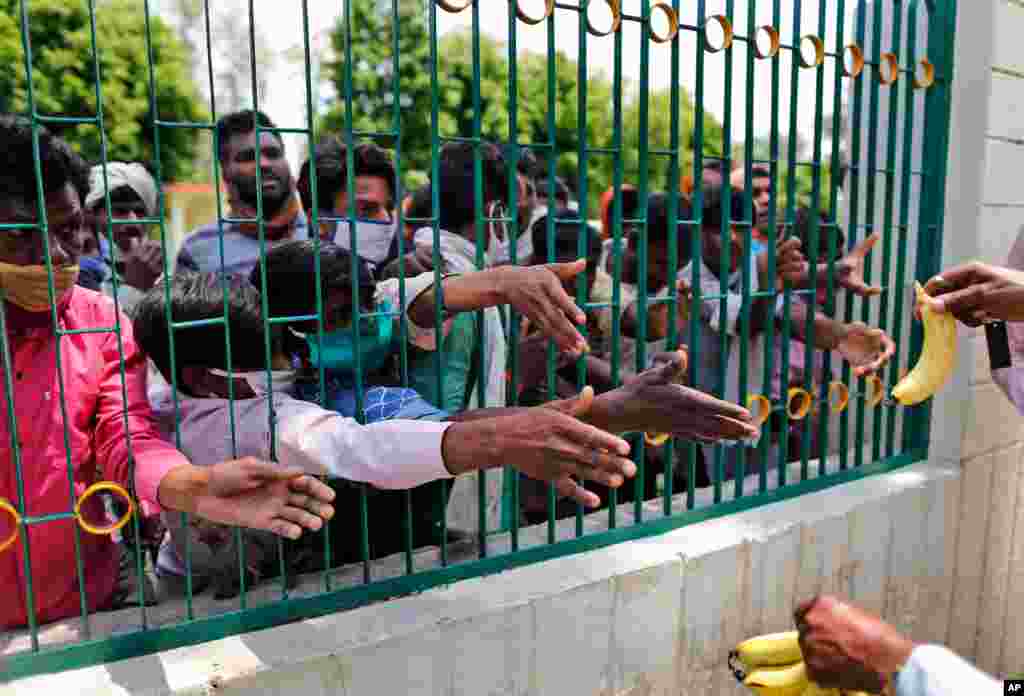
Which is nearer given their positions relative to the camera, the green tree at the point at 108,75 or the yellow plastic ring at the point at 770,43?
the yellow plastic ring at the point at 770,43

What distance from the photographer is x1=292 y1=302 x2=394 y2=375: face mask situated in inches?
81.3

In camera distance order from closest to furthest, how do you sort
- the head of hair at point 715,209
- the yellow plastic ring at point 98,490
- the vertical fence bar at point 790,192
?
the yellow plastic ring at point 98,490
the vertical fence bar at point 790,192
the head of hair at point 715,209

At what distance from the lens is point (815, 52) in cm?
280

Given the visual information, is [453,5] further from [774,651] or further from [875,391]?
[875,391]

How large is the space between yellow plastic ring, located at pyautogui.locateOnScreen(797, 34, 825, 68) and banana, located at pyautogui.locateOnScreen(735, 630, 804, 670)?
176cm

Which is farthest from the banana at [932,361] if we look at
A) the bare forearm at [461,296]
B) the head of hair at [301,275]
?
the head of hair at [301,275]

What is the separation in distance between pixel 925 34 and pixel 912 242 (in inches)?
30.1

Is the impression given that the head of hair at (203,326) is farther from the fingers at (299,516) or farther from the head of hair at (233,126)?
the head of hair at (233,126)

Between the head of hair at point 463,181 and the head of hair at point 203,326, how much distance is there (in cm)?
66

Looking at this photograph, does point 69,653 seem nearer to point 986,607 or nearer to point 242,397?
point 242,397

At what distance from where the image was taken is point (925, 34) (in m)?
3.36

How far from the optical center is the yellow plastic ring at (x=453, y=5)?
2.03 metres

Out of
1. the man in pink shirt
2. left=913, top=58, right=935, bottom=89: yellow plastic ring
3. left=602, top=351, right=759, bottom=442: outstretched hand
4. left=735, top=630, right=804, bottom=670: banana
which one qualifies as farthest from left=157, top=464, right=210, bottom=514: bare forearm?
left=913, top=58, right=935, bottom=89: yellow plastic ring

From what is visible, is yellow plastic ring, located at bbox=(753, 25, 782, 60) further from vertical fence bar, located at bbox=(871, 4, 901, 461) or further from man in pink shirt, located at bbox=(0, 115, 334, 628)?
man in pink shirt, located at bbox=(0, 115, 334, 628)
